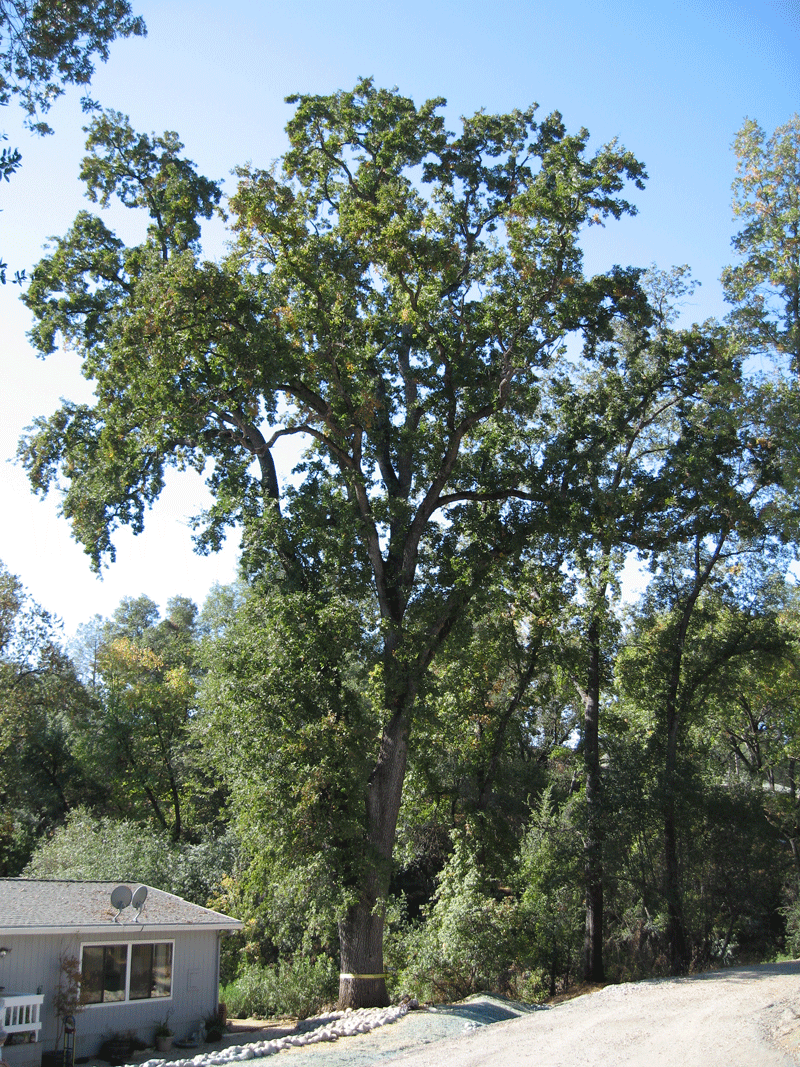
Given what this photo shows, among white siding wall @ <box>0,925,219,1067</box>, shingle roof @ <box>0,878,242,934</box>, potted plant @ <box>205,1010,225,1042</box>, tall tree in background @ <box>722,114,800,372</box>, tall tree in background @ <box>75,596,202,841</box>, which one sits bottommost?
potted plant @ <box>205,1010,225,1042</box>

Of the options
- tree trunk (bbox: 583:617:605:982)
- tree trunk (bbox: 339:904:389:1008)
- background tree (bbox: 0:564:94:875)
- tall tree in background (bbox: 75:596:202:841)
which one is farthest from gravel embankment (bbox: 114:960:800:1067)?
tall tree in background (bbox: 75:596:202:841)

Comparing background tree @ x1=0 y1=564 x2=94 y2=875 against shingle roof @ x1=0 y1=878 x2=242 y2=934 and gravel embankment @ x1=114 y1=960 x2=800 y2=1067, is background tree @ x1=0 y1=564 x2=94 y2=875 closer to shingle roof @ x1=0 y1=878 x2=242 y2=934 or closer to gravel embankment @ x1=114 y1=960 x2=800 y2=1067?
shingle roof @ x1=0 y1=878 x2=242 y2=934

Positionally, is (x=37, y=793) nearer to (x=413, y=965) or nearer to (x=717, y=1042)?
(x=413, y=965)

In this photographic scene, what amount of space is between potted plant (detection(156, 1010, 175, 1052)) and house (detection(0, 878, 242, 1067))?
11 centimetres

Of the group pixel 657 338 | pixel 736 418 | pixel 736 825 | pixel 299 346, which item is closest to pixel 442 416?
pixel 299 346

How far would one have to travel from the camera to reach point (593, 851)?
20.0 metres

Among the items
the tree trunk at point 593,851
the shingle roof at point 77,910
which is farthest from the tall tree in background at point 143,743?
the tree trunk at point 593,851

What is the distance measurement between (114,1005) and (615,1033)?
9132mm

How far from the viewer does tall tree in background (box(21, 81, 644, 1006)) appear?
14773mm

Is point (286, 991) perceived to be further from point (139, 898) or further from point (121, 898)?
point (121, 898)

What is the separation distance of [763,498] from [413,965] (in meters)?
13.7

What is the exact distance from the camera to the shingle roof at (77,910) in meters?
14.0

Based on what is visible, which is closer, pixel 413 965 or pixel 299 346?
pixel 299 346

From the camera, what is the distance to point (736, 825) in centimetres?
2244
